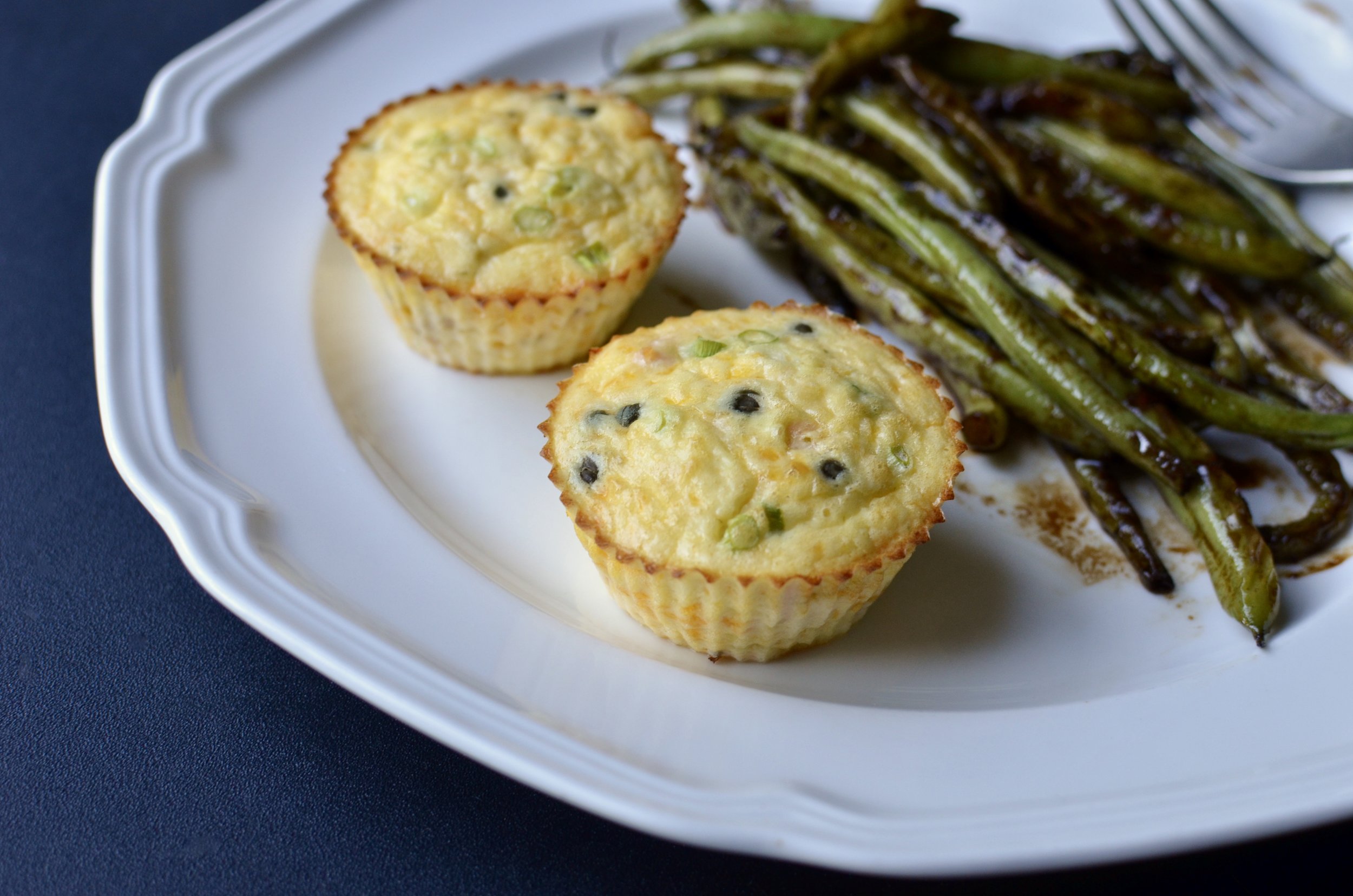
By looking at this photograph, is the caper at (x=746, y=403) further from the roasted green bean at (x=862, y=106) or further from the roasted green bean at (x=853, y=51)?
the roasted green bean at (x=853, y=51)

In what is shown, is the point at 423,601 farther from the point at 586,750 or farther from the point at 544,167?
the point at 544,167

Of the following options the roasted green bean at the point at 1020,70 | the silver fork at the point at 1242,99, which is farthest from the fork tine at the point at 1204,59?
the roasted green bean at the point at 1020,70

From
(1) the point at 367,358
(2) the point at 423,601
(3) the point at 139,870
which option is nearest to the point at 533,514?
(2) the point at 423,601

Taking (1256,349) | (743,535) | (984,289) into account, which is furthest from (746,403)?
(1256,349)

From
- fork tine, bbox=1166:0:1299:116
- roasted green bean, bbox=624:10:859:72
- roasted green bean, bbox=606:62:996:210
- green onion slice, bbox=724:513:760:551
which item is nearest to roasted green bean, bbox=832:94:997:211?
roasted green bean, bbox=606:62:996:210

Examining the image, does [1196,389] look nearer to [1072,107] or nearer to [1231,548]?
[1231,548]

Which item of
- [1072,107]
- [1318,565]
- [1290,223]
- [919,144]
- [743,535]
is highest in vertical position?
[1072,107]
